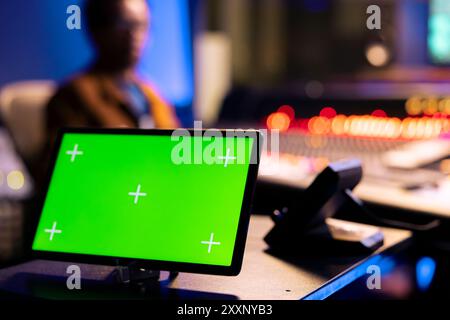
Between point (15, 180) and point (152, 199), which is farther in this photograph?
point (15, 180)

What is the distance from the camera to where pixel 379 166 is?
1.68 meters

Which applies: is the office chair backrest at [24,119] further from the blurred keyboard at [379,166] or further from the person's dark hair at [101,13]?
the blurred keyboard at [379,166]

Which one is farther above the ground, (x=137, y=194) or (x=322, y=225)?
(x=137, y=194)

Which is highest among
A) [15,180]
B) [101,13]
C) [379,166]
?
[101,13]

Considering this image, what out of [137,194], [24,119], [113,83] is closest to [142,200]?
[137,194]

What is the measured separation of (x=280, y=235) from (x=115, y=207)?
0.28 metres

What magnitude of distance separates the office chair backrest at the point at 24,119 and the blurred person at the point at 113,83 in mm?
68

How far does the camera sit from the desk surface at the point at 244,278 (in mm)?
859

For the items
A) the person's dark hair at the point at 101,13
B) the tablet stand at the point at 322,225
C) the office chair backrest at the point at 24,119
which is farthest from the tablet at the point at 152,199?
the person's dark hair at the point at 101,13

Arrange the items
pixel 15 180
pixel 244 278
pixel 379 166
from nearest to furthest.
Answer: pixel 244 278, pixel 379 166, pixel 15 180

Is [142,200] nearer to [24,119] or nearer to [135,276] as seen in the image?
[135,276]

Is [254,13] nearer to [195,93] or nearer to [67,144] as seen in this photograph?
[195,93]

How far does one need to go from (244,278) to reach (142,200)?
0.60ft

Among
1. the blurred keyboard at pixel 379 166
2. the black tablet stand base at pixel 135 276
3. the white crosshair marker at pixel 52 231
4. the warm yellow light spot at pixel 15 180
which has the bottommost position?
the warm yellow light spot at pixel 15 180
